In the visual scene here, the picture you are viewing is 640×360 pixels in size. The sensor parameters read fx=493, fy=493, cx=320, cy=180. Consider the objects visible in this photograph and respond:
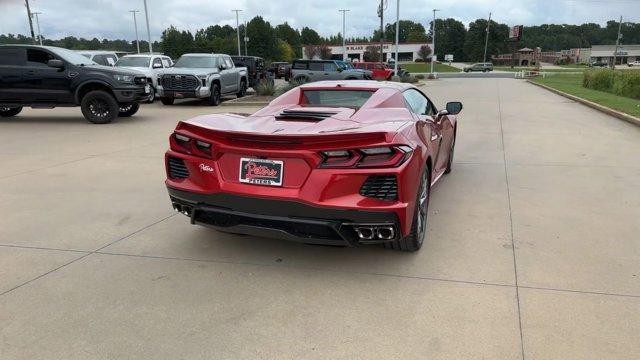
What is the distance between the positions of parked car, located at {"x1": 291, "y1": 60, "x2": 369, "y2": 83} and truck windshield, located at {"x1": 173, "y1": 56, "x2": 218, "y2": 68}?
7133 millimetres

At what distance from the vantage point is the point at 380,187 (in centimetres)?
331

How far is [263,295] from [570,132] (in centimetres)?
948

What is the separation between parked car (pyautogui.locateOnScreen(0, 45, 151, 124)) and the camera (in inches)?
477

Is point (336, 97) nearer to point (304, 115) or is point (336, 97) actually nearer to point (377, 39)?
point (304, 115)

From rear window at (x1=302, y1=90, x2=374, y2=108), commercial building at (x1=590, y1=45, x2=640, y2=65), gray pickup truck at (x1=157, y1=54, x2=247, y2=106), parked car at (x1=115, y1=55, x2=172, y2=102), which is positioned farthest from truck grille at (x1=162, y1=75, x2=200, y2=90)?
commercial building at (x1=590, y1=45, x2=640, y2=65)

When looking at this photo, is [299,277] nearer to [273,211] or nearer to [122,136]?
[273,211]

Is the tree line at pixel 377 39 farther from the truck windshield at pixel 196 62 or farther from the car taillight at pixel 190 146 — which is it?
the car taillight at pixel 190 146

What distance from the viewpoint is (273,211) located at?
3395mm

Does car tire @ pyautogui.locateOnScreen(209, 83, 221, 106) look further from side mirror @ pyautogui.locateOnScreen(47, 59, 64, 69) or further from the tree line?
the tree line

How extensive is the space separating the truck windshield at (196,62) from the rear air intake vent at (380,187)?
50.7 feet

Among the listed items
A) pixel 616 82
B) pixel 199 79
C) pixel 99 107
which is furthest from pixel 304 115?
pixel 616 82

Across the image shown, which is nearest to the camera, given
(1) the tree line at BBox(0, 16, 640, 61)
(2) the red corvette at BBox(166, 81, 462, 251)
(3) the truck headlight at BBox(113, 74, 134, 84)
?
(2) the red corvette at BBox(166, 81, 462, 251)

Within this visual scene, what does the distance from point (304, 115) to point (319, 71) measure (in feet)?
70.5

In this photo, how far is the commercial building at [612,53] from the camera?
432ft
